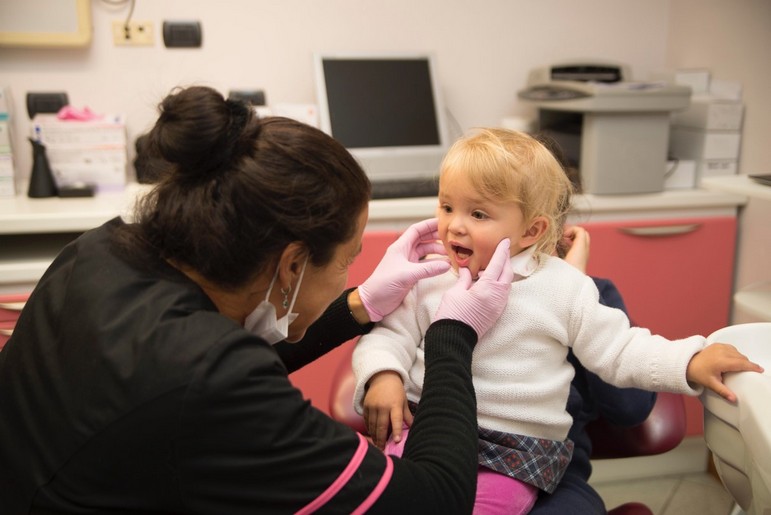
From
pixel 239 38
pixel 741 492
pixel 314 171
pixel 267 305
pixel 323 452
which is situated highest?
pixel 239 38

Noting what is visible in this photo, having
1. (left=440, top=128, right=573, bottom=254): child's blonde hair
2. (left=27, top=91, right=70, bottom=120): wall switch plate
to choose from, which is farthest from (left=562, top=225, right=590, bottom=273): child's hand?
(left=27, top=91, right=70, bottom=120): wall switch plate

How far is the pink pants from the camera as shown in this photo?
3.92ft

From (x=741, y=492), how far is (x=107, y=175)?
195 cm

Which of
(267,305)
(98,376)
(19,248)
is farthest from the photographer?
(19,248)

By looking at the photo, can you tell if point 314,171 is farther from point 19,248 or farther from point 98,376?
point 19,248

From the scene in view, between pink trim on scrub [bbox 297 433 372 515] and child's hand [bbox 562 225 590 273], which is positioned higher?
child's hand [bbox 562 225 590 273]

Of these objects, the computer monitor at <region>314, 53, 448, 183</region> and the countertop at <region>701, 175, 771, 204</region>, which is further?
the computer monitor at <region>314, 53, 448, 183</region>

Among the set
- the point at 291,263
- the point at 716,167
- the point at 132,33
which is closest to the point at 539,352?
the point at 291,263

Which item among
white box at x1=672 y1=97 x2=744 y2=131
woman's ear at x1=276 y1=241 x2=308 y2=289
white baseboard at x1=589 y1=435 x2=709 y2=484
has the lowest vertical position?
white baseboard at x1=589 y1=435 x2=709 y2=484

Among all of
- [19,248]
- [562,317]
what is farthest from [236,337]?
[19,248]

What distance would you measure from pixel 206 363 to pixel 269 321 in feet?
0.85

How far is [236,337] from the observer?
0.88 meters

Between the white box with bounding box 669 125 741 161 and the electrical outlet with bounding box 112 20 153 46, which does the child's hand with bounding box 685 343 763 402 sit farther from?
the electrical outlet with bounding box 112 20 153 46

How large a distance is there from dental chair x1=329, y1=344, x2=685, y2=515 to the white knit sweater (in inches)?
8.0
